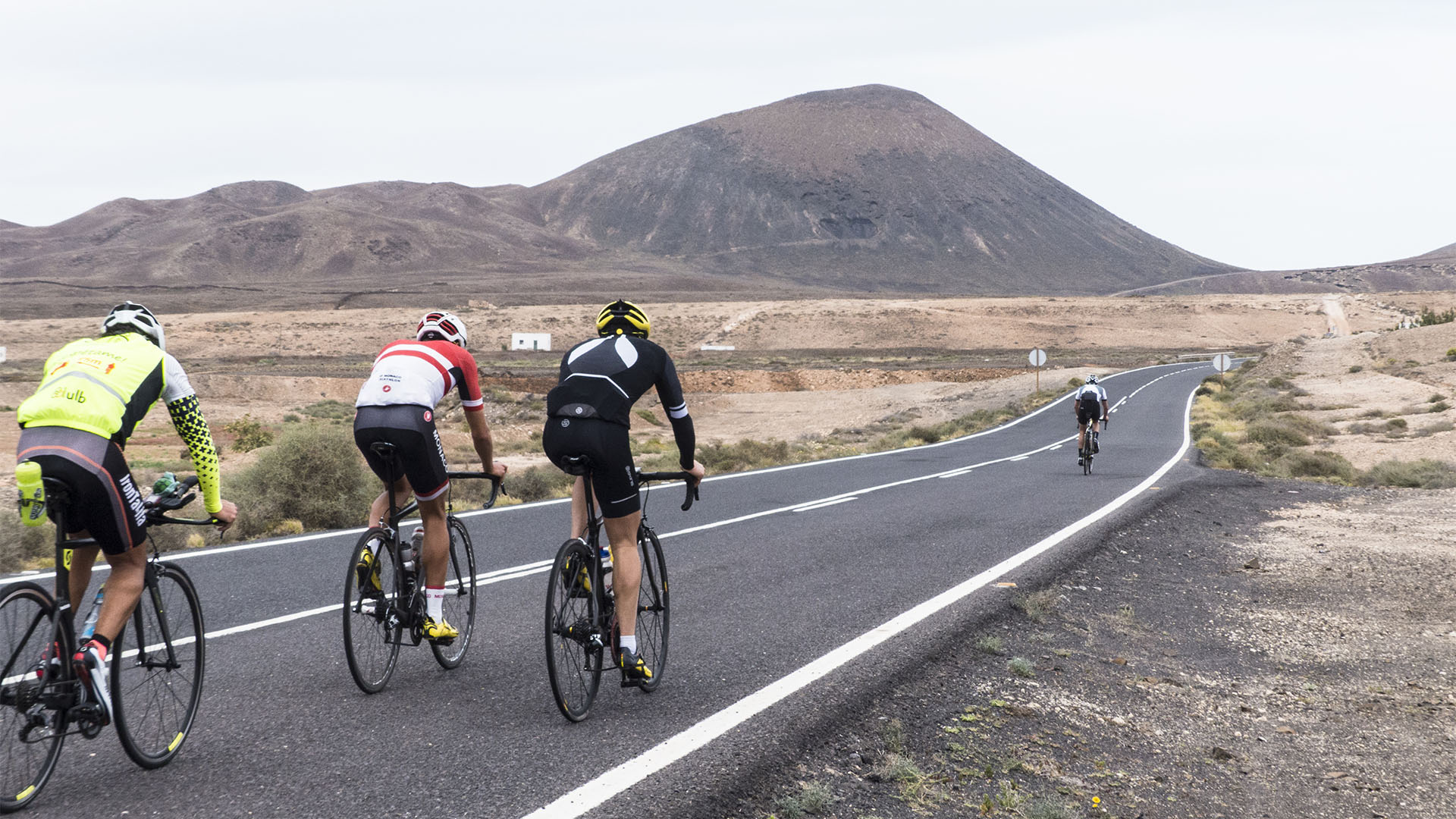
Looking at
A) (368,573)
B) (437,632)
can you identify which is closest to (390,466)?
(368,573)

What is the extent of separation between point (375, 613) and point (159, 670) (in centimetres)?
99

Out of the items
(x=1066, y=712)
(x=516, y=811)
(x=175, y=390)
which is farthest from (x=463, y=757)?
(x=1066, y=712)

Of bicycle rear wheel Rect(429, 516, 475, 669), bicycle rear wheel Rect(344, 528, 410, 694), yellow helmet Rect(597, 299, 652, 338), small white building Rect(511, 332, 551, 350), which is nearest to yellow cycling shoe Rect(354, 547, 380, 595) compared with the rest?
bicycle rear wheel Rect(344, 528, 410, 694)

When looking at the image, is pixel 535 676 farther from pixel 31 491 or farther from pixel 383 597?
pixel 31 491

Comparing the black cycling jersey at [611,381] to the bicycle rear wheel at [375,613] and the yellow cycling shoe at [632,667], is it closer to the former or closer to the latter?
the yellow cycling shoe at [632,667]

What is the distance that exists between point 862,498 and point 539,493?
15.7 feet

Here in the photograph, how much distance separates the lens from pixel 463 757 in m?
4.43

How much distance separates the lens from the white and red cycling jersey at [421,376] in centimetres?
507

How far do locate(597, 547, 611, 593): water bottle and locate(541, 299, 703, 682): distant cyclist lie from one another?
6cm

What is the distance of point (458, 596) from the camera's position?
19.7ft

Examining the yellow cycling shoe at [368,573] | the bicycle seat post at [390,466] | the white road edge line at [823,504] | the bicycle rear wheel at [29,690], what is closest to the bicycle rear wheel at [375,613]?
the yellow cycling shoe at [368,573]

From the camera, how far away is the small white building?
84.8 meters

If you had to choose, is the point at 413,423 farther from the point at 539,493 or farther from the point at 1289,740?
the point at 539,493

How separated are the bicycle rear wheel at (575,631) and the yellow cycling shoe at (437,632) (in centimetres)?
78
